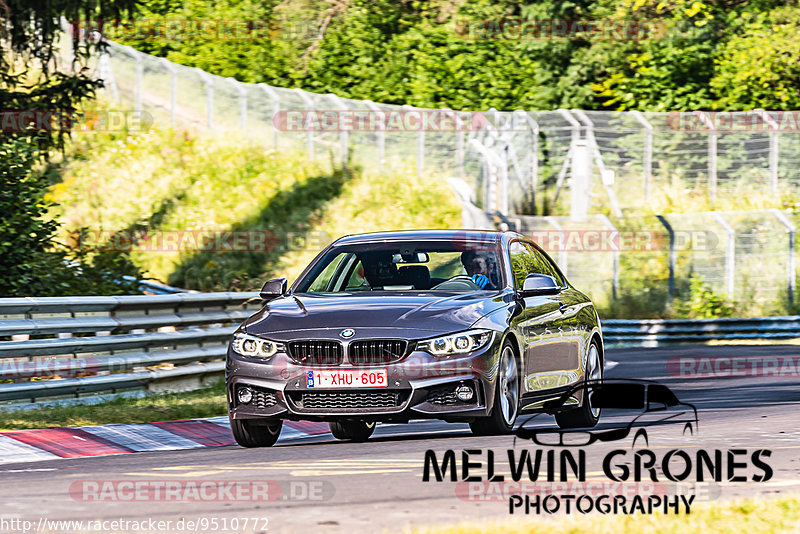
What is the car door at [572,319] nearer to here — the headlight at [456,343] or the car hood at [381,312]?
the car hood at [381,312]

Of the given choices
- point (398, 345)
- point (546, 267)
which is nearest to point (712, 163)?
point (546, 267)

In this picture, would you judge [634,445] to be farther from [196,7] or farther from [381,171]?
[196,7]

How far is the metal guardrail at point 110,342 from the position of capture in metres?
12.3

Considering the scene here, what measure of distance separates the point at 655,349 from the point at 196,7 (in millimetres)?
27700

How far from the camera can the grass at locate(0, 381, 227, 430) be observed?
11703 mm

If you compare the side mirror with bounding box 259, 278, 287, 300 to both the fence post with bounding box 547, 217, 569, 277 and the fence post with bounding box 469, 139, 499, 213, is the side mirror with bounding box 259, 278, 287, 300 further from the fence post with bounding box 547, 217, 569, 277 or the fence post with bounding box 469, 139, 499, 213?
the fence post with bounding box 469, 139, 499, 213

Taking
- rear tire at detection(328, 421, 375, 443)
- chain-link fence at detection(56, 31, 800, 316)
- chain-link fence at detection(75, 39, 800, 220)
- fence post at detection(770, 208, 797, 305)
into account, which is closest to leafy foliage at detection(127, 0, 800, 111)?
chain-link fence at detection(75, 39, 800, 220)

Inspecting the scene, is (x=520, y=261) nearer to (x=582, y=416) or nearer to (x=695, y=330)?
(x=582, y=416)

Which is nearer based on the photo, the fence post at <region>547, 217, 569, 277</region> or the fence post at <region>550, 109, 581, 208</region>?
the fence post at <region>547, 217, 569, 277</region>

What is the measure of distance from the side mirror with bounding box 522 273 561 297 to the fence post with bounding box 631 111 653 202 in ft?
80.6

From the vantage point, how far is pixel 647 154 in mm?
34906

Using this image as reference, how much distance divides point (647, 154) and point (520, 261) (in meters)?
24.0

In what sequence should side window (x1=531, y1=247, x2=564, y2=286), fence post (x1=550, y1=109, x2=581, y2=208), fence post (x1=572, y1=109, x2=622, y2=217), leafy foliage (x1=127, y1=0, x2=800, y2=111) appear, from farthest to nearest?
leafy foliage (x1=127, y1=0, x2=800, y2=111), fence post (x1=550, y1=109, x2=581, y2=208), fence post (x1=572, y1=109, x2=622, y2=217), side window (x1=531, y1=247, x2=564, y2=286)

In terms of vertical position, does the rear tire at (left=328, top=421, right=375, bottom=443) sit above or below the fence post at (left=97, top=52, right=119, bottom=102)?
below
